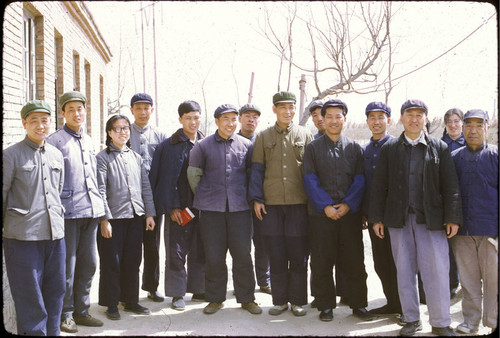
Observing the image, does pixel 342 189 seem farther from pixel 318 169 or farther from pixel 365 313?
pixel 365 313

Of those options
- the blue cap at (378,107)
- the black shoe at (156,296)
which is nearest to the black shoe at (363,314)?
the blue cap at (378,107)

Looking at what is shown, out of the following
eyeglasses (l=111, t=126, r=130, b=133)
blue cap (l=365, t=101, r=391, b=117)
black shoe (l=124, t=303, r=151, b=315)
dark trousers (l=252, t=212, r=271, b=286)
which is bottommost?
black shoe (l=124, t=303, r=151, b=315)

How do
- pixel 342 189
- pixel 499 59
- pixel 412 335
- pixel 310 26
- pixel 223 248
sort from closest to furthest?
1. pixel 499 59
2. pixel 412 335
3. pixel 342 189
4. pixel 223 248
5. pixel 310 26

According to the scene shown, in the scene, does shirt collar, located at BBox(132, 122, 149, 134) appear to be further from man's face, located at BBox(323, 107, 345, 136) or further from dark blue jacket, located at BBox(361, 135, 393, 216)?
dark blue jacket, located at BBox(361, 135, 393, 216)

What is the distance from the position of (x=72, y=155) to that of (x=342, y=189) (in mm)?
2618

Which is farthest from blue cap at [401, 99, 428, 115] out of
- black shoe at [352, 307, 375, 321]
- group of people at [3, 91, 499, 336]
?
black shoe at [352, 307, 375, 321]

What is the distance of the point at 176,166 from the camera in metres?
4.79

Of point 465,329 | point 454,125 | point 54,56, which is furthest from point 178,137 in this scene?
point 54,56

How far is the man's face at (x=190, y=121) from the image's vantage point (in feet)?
15.8

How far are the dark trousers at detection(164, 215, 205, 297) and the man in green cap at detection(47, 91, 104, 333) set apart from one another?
88cm

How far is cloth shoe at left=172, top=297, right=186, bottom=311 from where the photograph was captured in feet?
15.4

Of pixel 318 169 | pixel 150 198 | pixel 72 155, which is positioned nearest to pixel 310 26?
pixel 318 169

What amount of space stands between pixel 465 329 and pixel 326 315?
1269mm

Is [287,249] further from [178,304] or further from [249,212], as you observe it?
[178,304]
